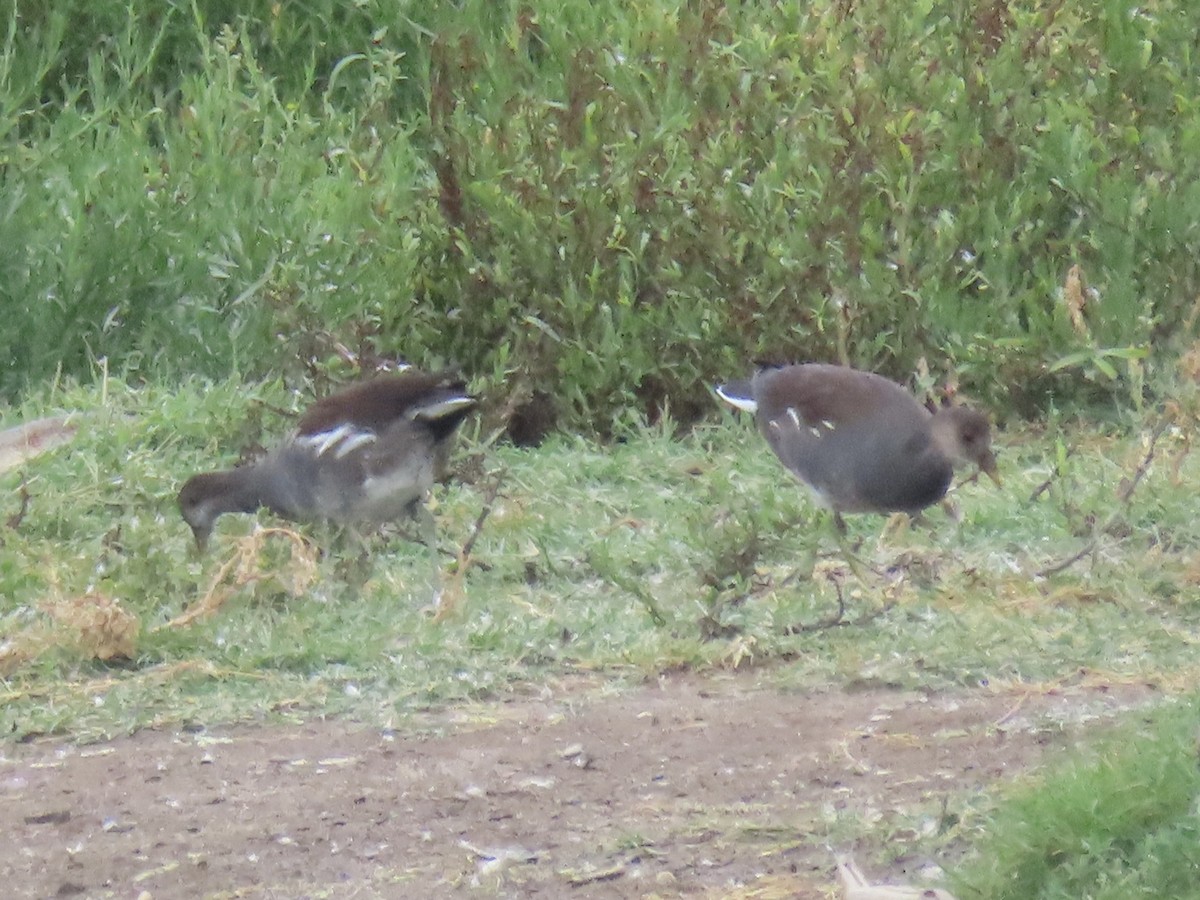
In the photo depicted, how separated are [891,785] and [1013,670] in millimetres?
1004

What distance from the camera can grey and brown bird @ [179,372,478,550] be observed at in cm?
699

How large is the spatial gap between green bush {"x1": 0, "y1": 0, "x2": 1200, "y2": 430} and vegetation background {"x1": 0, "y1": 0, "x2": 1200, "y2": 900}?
2 centimetres

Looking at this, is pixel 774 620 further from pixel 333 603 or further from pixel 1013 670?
pixel 333 603

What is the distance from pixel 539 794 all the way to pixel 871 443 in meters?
2.24

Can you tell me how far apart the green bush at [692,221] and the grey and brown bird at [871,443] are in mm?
1493

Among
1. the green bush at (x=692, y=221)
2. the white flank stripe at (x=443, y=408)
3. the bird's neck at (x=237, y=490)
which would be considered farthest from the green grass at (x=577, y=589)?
the green bush at (x=692, y=221)

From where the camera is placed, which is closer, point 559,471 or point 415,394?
point 415,394

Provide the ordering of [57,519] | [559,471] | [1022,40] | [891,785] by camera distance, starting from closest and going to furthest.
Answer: [891,785] → [57,519] → [559,471] → [1022,40]

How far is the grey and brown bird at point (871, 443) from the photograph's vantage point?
22.0ft

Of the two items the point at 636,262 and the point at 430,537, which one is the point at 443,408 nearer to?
the point at 430,537

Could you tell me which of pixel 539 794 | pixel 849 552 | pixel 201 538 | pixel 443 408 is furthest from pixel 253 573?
pixel 539 794

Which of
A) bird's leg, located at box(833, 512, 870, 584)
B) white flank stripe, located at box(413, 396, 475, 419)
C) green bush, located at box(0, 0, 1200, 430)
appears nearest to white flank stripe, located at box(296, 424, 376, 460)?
white flank stripe, located at box(413, 396, 475, 419)

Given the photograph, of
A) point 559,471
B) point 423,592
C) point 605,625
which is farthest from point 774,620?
point 559,471

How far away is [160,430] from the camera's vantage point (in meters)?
8.43
